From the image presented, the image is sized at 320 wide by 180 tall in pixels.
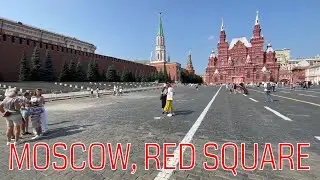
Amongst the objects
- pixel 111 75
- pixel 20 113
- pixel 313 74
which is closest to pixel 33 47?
pixel 111 75

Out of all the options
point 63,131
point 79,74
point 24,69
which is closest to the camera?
point 63,131

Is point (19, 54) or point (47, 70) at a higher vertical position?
point (19, 54)

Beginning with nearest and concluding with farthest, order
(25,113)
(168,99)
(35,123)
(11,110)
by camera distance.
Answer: (11,110)
(35,123)
(25,113)
(168,99)

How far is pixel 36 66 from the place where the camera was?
41719 millimetres

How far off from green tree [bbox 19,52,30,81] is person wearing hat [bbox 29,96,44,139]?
119 feet

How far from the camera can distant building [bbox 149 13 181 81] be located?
408 ft

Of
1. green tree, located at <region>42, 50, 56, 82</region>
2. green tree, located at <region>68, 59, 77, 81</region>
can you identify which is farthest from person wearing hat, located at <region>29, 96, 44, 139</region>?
green tree, located at <region>68, 59, 77, 81</region>

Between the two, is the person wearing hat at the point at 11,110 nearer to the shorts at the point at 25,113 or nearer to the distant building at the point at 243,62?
the shorts at the point at 25,113

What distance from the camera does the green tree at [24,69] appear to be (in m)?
38.7

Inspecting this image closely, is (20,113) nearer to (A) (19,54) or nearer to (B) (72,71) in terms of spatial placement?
(A) (19,54)

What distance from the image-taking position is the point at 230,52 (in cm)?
11325

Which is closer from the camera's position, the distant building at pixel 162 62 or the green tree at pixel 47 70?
the green tree at pixel 47 70

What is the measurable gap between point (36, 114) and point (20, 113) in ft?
2.23

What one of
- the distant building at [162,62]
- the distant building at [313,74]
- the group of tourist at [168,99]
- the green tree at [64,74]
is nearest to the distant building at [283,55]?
the distant building at [313,74]
